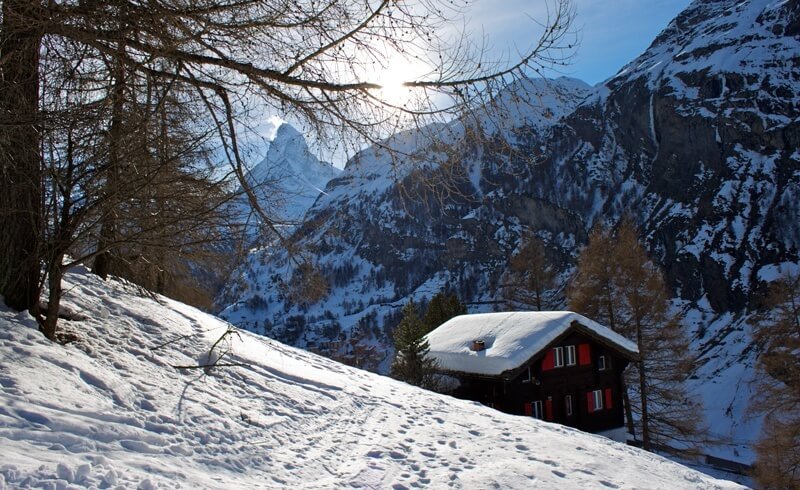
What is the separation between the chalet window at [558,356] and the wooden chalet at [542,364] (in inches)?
1.2

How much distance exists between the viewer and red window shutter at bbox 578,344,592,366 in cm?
1894

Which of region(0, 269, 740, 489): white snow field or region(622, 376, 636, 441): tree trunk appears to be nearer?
Answer: region(0, 269, 740, 489): white snow field

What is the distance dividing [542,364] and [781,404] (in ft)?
21.5

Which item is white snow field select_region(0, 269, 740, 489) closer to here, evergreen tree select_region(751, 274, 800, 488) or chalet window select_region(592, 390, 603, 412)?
evergreen tree select_region(751, 274, 800, 488)

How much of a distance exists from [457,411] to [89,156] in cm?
511

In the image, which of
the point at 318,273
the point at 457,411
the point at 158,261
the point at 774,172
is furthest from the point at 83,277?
the point at 774,172

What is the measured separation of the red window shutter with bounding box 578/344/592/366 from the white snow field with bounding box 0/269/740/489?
12.6m

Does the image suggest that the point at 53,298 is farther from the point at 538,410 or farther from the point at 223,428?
the point at 538,410

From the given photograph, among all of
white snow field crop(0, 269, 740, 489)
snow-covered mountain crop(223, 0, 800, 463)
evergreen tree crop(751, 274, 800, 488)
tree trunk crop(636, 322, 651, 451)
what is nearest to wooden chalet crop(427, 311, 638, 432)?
tree trunk crop(636, 322, 651, 451)

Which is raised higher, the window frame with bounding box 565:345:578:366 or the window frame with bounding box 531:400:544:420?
the window frame with bounding box 565:345:578:366

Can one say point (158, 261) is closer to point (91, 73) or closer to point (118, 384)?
point (118, 384)

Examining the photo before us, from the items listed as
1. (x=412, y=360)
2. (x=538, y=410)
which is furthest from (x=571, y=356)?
(x=412, y=360)

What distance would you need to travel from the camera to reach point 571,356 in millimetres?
18750

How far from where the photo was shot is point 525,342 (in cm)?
1672
